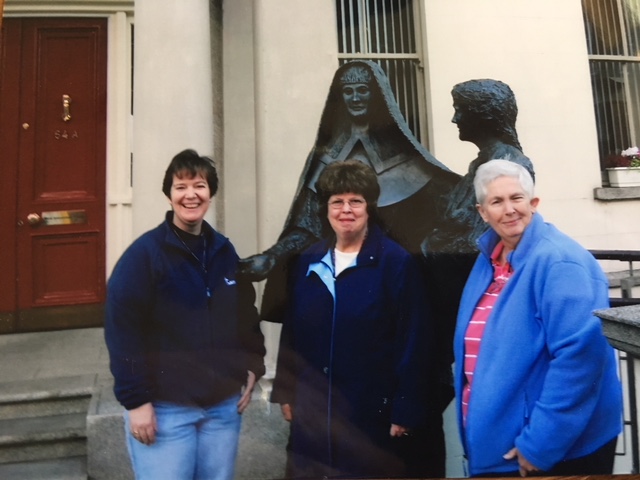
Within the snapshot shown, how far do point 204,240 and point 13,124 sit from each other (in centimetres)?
99

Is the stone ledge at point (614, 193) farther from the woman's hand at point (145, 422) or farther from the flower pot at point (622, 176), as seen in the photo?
the woman's hand at point (145, 422)

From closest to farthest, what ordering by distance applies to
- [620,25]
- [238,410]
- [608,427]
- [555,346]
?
[555,346] → [608,427] → [238,410] → [620,25]

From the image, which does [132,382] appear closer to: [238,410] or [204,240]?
[238,410]

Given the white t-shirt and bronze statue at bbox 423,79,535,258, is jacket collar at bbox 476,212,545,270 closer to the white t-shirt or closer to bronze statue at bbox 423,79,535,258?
bronze statue at bbox 423,79,535,258

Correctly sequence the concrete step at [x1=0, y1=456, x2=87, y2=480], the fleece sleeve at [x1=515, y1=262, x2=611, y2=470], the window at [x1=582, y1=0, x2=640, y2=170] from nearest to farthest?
the fleece sleeve at [x1=515, y1=262, x2=611, y2=470]
the concrete step at [x1=0, y1=456, x2=87, y2=480]
the window at [x1=582, y1=0, x2=640, y2=170]

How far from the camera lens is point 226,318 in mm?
1884

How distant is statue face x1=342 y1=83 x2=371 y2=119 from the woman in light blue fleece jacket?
795 millimetres

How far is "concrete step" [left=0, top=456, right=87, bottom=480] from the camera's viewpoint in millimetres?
1866

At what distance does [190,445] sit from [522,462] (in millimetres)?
1324

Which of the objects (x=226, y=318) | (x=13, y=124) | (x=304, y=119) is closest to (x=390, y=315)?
(x=226, y=318)

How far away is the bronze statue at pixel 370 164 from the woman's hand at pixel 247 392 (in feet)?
0.88

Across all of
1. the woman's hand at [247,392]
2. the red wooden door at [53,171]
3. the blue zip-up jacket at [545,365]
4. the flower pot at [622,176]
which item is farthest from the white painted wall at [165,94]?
the flower pot at [622,176]

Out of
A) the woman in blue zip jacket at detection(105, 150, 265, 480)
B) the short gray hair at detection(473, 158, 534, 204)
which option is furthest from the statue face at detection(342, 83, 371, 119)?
the woman in blue zip jacket at detection(105, 150, 265, 480)

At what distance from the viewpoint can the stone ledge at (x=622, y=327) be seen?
61.3 inches
